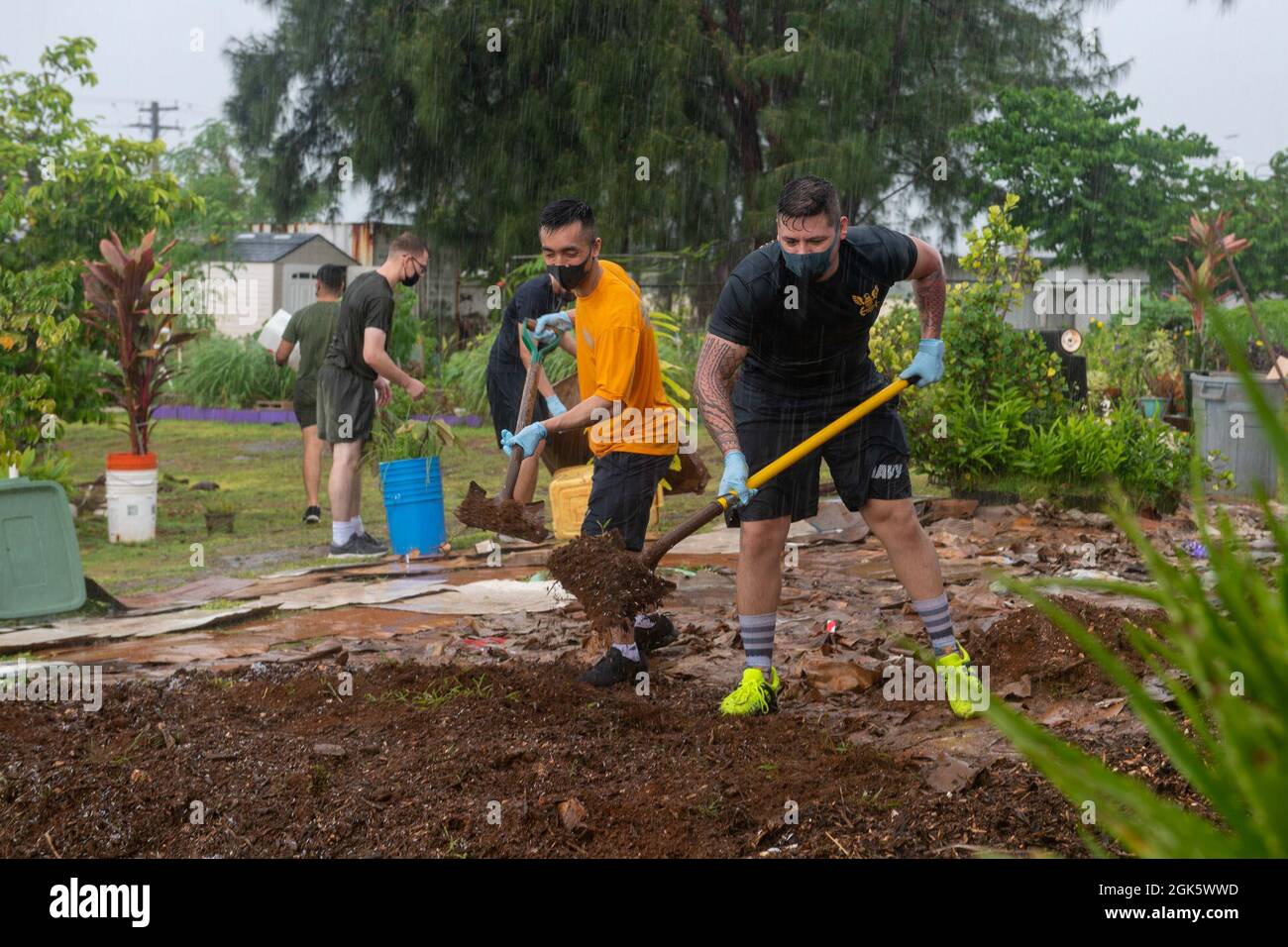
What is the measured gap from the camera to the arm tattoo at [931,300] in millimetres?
5203

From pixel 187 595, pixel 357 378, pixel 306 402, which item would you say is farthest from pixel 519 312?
pixel 306 402

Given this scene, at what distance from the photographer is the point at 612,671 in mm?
5387

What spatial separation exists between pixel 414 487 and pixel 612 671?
3.70 m

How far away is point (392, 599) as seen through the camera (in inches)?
289

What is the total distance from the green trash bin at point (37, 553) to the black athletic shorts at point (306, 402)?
3646 mm

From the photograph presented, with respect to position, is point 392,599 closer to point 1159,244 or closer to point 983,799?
point 983,799

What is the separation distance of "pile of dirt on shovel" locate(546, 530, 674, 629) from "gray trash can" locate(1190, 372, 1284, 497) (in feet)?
24.2

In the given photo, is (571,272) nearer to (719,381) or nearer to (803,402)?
(719,381)

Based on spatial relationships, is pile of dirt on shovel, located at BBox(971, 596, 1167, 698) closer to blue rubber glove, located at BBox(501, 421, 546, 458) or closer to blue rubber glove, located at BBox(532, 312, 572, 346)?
blue rubber glove, located at BBox(501, 421, 546, 458)

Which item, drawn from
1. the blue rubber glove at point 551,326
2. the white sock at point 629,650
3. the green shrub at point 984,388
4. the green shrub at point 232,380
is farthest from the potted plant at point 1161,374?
the green shrub at point 232,380

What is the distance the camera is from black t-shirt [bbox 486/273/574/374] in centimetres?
770

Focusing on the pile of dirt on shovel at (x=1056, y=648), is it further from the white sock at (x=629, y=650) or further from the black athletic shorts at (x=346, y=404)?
the black athletic shorts at (x=346, y=404)

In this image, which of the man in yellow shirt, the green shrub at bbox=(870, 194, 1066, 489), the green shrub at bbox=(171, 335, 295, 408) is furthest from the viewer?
the green shrub at bbox=(171, 335, 295, 408)

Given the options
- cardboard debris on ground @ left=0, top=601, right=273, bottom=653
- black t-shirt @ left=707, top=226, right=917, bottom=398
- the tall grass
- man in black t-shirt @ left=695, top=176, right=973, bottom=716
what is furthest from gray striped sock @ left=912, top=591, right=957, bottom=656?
the tall grass
